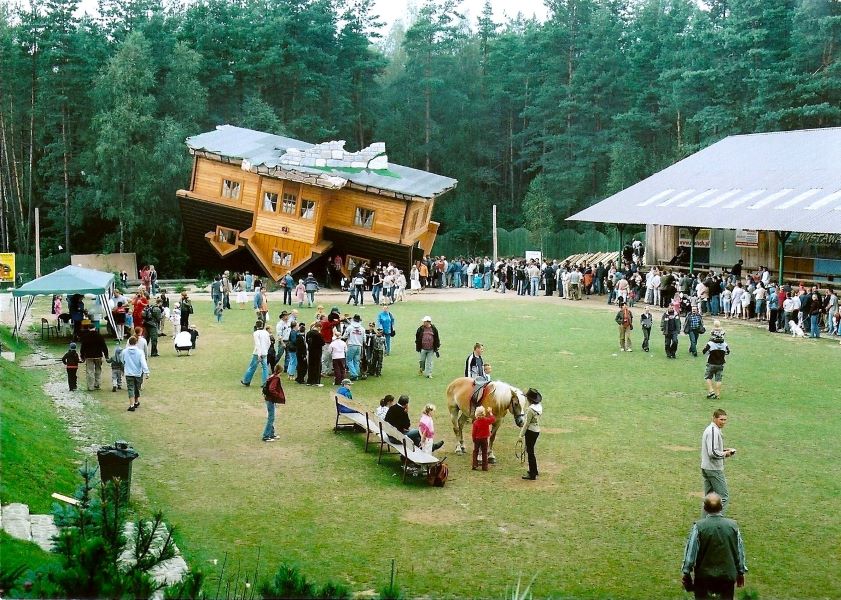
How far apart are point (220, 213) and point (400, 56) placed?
46.4 meters

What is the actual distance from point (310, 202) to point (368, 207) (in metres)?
2.38

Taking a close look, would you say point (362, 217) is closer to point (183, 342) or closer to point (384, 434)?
point (183, 342)

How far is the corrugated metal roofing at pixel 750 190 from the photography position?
1247 inches

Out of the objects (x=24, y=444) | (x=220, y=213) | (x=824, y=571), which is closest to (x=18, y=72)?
(x=220, y=213)

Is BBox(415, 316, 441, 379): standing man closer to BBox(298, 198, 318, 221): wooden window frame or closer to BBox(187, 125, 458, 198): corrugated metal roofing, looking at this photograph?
BBox(187, 125, 458, 198): corrugated metal roofing

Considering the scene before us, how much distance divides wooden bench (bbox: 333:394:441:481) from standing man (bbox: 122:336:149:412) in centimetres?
371

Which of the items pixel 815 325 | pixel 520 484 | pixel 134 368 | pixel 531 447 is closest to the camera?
pixel 520 484

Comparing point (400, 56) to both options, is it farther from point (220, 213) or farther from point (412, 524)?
point (412, 524)

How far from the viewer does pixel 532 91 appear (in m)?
66.4

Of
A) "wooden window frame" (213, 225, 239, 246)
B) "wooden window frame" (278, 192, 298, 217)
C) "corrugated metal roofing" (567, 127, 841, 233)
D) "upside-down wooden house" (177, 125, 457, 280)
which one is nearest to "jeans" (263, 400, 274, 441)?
"corrugated metal roofing" (567, 127, 841, 233)

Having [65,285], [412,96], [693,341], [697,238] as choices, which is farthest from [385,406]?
[412,96]

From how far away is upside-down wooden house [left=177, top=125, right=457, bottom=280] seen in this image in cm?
4131

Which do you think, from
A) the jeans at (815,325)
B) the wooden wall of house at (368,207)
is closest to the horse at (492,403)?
the jeans at (815,325)

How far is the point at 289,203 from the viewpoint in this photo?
42.1 meters
